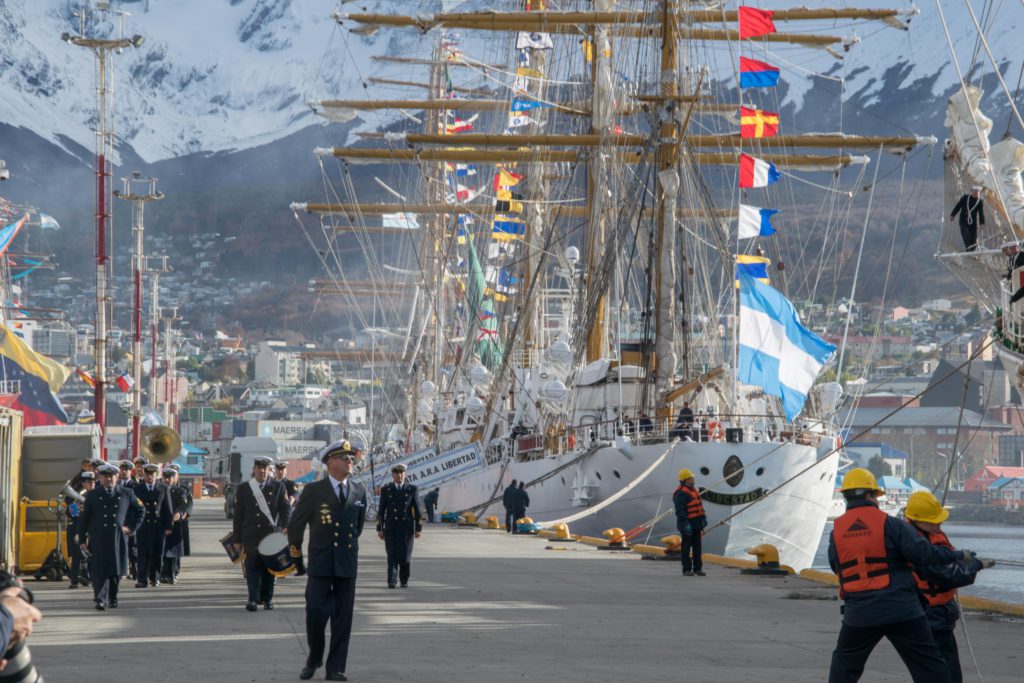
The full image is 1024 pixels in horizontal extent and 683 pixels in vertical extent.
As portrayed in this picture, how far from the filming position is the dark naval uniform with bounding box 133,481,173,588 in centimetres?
1867

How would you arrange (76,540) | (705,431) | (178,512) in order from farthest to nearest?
(705,431) → (178,512) → (76,540)

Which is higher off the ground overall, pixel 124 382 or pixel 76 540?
pixel 124 382

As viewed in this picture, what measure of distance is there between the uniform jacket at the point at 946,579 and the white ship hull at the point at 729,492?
23.3 metres

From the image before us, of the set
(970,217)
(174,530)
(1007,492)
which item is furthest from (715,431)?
(1007,492)

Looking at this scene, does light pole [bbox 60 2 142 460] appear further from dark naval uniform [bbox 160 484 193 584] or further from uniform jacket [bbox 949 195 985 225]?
uniform jacket [bbox 949 195 985 225]

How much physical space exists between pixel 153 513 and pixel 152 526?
6.0 inches

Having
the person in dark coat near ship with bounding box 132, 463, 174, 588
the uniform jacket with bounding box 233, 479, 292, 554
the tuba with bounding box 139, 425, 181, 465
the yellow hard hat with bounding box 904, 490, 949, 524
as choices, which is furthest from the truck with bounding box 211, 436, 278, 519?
the yellow hard hat with bounding box 904, 490, 949, 524

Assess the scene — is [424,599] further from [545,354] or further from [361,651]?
[545,354]

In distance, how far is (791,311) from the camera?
110 ft

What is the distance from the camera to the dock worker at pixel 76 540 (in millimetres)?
17781

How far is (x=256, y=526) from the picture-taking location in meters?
15.7

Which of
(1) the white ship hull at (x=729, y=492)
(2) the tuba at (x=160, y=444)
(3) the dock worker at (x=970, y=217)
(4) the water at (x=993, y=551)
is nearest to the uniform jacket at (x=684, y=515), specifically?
(4) the water at (x=993, y=551)

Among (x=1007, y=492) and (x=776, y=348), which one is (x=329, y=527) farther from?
(x=1007, y=492)

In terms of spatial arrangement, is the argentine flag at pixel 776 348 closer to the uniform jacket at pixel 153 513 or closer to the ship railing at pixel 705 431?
the ship railing at pixel 705 431
